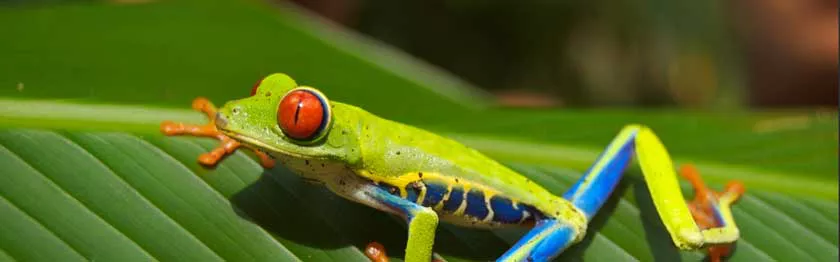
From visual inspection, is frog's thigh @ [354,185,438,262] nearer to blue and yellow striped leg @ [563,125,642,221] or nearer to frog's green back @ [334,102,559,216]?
frog's green back @ [334,102,559,216]

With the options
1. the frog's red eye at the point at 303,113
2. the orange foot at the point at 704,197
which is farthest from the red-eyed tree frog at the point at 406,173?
the orange foot at the point at 704,197

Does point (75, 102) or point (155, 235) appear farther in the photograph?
point (75, 102)

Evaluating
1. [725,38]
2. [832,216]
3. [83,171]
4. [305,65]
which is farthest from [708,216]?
[725,38]

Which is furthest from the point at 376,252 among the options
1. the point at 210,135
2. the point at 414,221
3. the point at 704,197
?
the point at 704,197

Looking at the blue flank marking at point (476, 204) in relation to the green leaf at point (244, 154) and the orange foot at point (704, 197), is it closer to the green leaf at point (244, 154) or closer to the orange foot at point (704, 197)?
the green leaf at point (244, 154)

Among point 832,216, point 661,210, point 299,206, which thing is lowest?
point 832,216

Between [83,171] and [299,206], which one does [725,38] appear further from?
[83,171]

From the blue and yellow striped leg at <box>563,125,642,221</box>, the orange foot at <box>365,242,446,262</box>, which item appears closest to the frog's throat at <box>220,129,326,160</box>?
the orange foot at <box>365,242,446,262</box>
